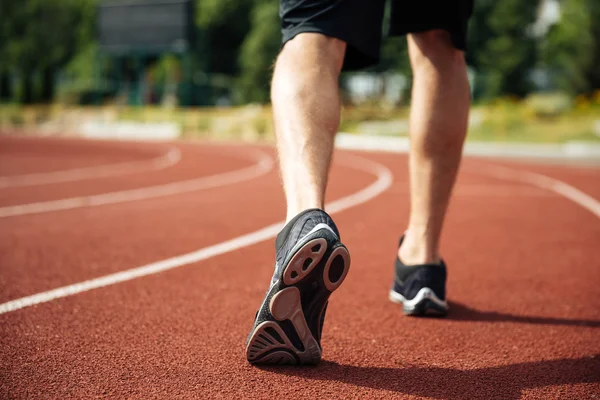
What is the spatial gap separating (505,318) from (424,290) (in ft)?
1.02

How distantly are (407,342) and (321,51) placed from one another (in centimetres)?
88

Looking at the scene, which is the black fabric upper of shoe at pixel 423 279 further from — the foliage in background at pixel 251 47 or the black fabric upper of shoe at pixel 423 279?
the foliage in background at pixel 251 47

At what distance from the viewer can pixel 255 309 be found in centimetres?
244

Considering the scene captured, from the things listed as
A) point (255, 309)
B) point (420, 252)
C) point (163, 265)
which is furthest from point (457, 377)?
point (163, 265)

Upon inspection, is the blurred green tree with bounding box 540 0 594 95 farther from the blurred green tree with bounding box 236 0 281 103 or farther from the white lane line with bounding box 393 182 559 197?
the white lane line with bounding box 393 182 559 197

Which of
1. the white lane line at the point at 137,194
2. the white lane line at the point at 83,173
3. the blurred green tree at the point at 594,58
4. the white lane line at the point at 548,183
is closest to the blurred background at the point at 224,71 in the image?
the blurred green tree at the point at 594,58

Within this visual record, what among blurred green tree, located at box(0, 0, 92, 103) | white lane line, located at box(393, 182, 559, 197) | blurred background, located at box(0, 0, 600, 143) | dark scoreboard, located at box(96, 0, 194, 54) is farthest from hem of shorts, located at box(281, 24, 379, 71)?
blurred green tree, located at box(0, 0, 92, 103)

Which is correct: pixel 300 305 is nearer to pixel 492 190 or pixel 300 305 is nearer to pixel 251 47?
pixel 492 190

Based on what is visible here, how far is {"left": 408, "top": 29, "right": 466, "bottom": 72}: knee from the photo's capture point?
2.43 metres

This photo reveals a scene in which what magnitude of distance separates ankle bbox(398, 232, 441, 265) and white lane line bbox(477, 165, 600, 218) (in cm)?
328

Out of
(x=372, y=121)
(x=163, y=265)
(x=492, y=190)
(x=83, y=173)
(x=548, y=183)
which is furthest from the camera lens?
(x=372, y=121)

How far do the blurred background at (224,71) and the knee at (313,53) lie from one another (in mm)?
17703

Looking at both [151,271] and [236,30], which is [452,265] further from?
[236,30]

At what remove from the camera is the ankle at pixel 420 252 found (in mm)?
2420
